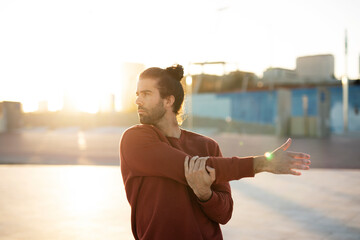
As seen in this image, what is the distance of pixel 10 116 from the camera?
41875 mm

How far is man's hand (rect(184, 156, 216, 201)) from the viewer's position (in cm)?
214

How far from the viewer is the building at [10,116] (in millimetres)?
41250

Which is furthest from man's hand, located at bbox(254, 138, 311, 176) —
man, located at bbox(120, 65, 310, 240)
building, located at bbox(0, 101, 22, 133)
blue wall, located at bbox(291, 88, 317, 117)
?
blue wall, located at bbox(291, 88, 317, 117)

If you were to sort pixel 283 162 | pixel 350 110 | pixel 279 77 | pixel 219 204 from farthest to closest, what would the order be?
pixel 279 77 → pixel 350 110 → pixel 219 204 → pixel 283 162

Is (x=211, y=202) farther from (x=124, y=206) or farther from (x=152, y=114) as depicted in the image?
(x=124, y=206)

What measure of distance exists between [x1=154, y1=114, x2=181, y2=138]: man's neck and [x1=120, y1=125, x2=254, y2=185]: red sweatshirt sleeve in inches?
5.2

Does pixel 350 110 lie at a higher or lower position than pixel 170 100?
lower

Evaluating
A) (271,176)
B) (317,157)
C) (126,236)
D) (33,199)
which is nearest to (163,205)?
(126,236)

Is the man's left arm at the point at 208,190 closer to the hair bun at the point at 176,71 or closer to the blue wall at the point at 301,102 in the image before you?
the hair bun at the point at 176,71

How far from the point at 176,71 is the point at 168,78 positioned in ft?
0.23

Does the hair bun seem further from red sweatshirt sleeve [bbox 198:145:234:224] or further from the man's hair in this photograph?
red sweatshirt sleeve [bbox 198:145:234:224]

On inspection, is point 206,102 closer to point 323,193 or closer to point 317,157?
point 317,157

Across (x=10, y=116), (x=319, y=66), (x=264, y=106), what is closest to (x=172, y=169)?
(x=10, y=116)

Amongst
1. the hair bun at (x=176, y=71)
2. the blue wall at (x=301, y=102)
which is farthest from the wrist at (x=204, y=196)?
the blue wall at (x=301, y=102)
